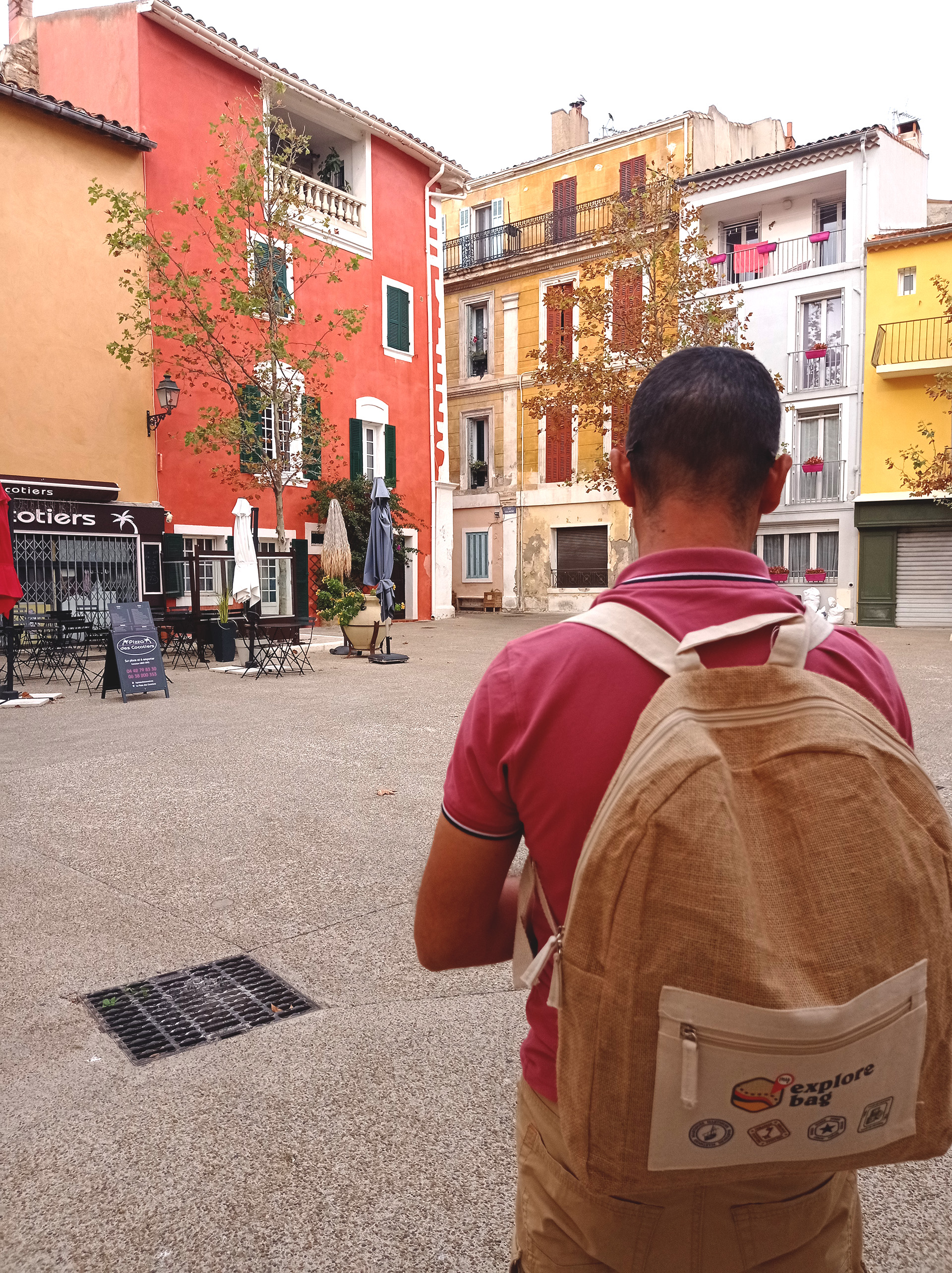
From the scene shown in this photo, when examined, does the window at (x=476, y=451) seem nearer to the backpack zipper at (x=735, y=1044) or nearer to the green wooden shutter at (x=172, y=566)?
the green wooden shutter at (x=172, y=566)

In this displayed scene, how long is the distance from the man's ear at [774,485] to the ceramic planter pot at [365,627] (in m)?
14.0

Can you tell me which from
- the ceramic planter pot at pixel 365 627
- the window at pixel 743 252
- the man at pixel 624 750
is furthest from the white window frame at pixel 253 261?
the man at pixel 624 750

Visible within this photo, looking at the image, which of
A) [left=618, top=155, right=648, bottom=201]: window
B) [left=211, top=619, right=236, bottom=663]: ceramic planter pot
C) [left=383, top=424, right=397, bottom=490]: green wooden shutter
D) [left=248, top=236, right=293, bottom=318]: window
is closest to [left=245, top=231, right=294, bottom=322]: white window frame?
[left=248, top=236, right=293, bottom=318]: window

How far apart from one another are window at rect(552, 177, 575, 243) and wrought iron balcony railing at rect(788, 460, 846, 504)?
9846mm

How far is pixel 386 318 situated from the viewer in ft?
73.5

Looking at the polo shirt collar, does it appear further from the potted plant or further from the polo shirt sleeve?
the potted plant

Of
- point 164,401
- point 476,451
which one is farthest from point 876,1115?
point 476,451

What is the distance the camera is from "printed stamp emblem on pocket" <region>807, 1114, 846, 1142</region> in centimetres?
99

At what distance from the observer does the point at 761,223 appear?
25969mm

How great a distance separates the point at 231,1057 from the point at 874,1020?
236 centimetres

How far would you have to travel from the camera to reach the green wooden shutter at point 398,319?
22484mm

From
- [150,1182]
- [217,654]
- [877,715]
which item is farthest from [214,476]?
[877,715]

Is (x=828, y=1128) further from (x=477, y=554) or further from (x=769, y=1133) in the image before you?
(x=477, y=554)

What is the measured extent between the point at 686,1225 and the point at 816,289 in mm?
26914
